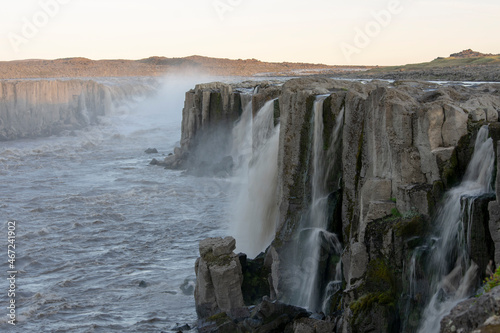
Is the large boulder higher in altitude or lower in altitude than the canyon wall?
lower

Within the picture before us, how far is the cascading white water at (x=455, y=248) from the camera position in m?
11.5

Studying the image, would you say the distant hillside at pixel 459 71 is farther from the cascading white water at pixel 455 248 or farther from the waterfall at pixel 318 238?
A: the cascading white water at pixel 455 248

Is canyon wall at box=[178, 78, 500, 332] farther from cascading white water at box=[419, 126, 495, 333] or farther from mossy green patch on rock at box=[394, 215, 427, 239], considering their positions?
cascading white water at box=[419, 126, 495, 333]

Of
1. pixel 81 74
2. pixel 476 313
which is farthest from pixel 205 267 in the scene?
pixel 81 74

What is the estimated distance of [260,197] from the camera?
2255cm

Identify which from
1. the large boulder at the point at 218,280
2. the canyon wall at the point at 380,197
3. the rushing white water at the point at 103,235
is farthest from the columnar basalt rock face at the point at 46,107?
the canyon wall at the point at 380,197

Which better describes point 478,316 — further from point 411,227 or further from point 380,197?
point 380,197

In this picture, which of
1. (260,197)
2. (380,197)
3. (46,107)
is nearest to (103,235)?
(260,197)

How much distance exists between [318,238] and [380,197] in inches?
142

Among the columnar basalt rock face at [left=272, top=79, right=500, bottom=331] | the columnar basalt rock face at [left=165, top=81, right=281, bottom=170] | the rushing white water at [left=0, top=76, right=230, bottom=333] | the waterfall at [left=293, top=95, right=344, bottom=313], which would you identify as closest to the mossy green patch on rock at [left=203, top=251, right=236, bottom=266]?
the rushing white water at [left=0, top=76, right=230, bottom=333]

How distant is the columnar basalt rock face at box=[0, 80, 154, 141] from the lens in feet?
223

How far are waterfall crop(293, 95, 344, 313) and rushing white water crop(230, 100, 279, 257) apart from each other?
2.91 m

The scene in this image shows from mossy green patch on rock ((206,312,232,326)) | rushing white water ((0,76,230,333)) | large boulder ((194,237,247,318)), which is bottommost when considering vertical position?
rushing white water ((0,76,230,333))

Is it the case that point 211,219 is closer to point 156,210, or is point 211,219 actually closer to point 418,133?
point 156,210
